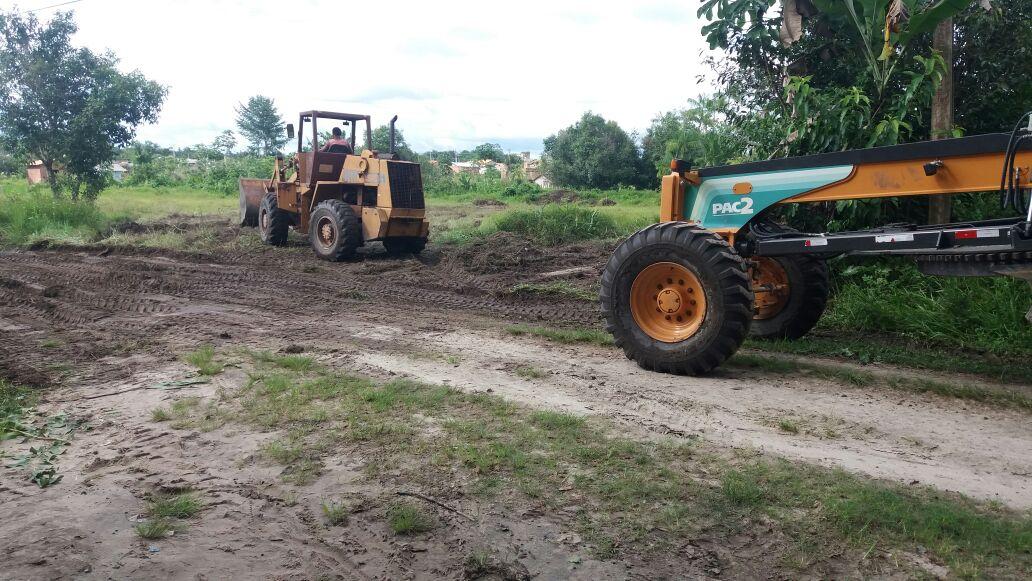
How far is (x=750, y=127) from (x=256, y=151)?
55.0 m

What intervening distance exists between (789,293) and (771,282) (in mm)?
239

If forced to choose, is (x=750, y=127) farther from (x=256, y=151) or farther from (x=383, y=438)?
(x=256, y=151)

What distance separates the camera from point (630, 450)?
4.39m

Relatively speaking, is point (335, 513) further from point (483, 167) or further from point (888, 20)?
point (483, 167)

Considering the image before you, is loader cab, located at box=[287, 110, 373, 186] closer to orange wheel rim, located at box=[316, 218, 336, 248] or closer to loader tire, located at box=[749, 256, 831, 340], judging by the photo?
orange wheel rim, located at box=[316, 218, 336, 248]

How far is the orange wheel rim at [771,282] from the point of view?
7262mm

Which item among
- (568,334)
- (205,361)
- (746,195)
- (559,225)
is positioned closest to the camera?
(205,361)

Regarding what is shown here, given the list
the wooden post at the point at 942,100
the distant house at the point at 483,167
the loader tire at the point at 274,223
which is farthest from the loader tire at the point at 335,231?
the distant house at the point at 483,167

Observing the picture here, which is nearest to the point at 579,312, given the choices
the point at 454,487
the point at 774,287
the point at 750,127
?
the point at 774,287

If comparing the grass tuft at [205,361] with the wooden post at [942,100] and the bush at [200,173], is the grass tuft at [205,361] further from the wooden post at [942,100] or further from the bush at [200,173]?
the bush at [200,173]

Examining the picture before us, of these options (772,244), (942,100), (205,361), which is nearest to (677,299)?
(772,244)

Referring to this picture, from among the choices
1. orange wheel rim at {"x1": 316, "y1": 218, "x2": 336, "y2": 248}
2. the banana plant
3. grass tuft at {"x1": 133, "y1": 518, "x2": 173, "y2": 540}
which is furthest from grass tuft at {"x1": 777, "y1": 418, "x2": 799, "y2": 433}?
orange wheel rim at {"x1": 316, "y1": 218, "x2": 336, "y2": 248}

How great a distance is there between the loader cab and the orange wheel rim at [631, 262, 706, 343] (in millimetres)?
9577

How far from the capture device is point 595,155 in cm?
4188
